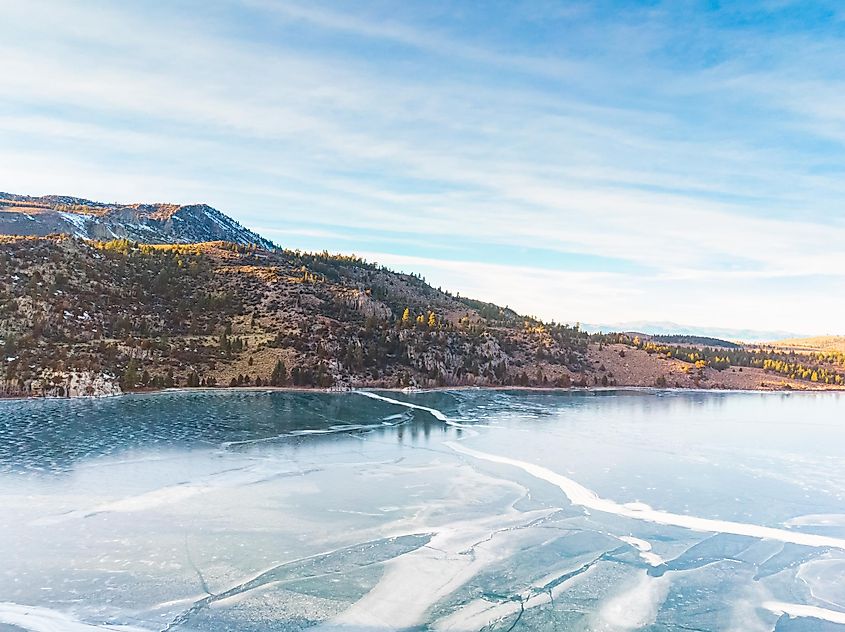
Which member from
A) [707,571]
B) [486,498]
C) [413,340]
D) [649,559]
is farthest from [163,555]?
[413,340]

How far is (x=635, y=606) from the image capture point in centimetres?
1603

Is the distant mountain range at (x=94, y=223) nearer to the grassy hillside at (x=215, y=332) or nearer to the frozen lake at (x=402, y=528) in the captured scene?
the grassy hillside at (x=215, y=332)

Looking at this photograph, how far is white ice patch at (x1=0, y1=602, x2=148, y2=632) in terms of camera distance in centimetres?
1375

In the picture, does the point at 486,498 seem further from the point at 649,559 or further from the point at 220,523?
the point at 220,523

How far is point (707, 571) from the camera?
61.5 ft

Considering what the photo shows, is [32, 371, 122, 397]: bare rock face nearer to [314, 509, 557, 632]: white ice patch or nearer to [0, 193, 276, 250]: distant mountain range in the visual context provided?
[314, 509, 557, 632]: white ice patch

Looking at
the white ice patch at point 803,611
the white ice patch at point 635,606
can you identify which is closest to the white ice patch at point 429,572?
the white ice patch at point 635,606

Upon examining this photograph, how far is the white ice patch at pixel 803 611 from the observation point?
15742 mm

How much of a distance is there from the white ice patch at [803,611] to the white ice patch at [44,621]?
1608cm

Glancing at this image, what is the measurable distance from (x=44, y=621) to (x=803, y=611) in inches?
749

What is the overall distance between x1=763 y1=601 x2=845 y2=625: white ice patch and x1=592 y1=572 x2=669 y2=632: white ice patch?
268cm

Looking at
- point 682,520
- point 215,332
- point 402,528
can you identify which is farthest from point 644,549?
point 215,332

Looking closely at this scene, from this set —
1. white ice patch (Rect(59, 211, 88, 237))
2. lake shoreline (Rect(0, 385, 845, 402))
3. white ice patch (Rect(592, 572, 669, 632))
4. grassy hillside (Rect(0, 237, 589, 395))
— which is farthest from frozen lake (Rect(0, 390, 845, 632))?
white ice patch (Rect(59, 211, 88, 237))

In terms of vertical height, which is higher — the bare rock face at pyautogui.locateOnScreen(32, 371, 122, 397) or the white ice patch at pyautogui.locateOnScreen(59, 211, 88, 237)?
the white ice patch at pyautogui.locateOnScreen(59, 211, 88, 237)
